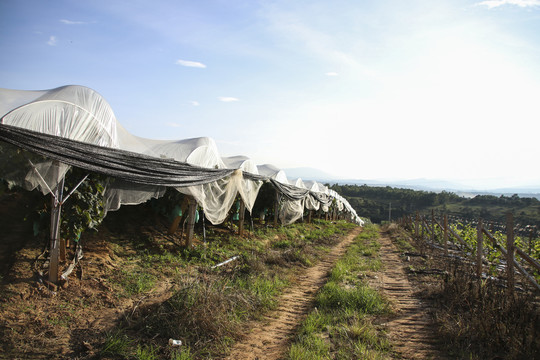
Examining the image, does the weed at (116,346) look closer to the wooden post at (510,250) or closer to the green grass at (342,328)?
the green grass at (342,328)

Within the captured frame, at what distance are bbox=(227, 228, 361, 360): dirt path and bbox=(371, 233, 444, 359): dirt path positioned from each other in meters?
1.30

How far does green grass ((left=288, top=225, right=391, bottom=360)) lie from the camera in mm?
3809

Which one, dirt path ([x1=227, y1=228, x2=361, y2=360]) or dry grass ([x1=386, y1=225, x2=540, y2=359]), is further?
dirt path ([x1=227, y1=228, x2=361, y2=360])

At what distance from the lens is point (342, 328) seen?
4.45 meters

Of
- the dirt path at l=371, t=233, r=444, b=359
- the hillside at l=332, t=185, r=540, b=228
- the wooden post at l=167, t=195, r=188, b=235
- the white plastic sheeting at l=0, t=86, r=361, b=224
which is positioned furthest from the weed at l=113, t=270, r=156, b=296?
the hillside at l=332, t=185, r=540, b=228

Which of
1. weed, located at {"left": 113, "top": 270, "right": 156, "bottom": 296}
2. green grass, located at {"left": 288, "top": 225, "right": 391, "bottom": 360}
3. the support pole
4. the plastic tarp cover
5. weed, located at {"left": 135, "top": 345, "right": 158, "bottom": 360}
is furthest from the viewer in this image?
weed, located at {"left": 113, "top": 270, "right": 156, "bottom": 296}

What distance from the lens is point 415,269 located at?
343 inches

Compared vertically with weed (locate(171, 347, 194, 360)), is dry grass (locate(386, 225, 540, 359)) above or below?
above

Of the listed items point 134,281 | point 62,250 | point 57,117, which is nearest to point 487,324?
point 134,281

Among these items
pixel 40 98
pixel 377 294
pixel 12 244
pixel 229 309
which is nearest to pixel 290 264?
pixel 377 294

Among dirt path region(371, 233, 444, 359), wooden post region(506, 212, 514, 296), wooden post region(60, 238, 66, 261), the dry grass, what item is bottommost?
dirt path region(371, 233, 444, 359)

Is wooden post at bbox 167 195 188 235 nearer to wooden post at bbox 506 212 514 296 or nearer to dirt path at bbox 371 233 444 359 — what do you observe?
dirt path at bbox 371 233 444 359

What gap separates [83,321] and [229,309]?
1.85 metres

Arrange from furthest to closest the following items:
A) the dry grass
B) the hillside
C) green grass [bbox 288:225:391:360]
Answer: the hillside, green grass [bbox 288:225:391:360], the dry grass
